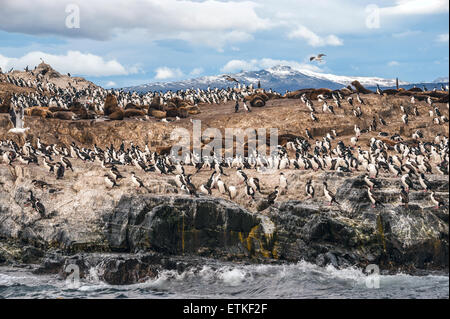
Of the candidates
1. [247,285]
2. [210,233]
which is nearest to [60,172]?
[210,233]

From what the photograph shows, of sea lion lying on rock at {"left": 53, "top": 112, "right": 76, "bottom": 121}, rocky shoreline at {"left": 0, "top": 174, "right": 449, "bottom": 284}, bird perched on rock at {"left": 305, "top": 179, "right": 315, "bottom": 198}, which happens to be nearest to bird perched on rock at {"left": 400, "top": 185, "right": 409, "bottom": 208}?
rocky shoreline at {"left": 0, "top": 174, "right": 449, "bottom": 284}

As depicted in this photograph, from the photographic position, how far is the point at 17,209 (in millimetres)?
23797

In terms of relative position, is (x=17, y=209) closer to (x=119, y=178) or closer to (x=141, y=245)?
(x=119, y=178)

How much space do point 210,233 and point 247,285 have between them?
346 centimetres

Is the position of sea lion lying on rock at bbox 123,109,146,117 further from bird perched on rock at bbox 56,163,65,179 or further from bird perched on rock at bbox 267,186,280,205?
bird perched on rock at bbox 267,186,280,205

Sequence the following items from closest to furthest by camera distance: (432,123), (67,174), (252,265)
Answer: (252,265) < (67,174) < (432,123)

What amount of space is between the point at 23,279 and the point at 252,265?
28.8 ft

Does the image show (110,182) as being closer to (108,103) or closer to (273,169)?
(273,169)

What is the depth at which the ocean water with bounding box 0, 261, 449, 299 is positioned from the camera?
18031 mm

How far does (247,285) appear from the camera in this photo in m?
19.0

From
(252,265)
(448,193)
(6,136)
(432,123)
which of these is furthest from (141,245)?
(432,123)

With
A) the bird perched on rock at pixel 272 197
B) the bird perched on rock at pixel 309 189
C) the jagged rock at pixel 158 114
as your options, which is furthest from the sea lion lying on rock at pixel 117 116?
the bird perched on rock at pixel 309 189

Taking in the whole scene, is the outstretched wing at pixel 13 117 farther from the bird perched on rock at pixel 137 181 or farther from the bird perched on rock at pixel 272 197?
the bird perched on rock at pixel 272 197

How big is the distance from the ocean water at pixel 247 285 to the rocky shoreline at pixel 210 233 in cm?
56
